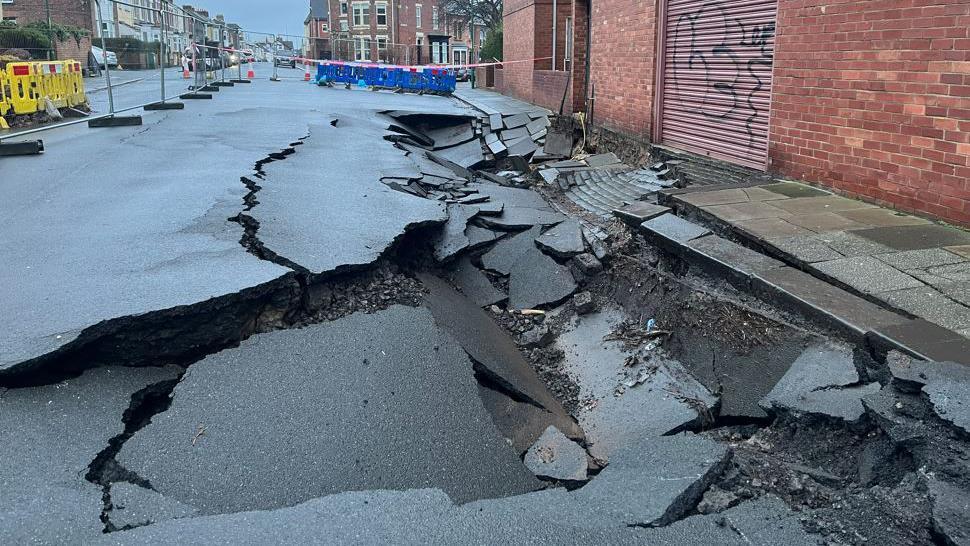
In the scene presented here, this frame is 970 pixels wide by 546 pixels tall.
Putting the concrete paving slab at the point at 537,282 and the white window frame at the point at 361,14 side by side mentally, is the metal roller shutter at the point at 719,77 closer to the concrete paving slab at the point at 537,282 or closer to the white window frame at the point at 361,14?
the concrete paving slab at the point at 537,282

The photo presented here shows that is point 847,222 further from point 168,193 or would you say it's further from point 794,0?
point 168,193

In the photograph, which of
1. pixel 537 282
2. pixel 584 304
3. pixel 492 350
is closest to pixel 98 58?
pixel 537 282

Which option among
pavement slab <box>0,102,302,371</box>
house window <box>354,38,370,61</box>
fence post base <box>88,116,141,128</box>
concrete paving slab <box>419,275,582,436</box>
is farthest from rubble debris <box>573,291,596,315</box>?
house window <box>354,38,370,61</box>

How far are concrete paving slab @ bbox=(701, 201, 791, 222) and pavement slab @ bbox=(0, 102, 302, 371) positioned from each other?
3.40 m

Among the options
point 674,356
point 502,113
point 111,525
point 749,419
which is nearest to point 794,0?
point 674,356

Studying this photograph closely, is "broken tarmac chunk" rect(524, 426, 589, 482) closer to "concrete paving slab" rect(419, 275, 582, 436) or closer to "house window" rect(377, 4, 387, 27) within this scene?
"concrete paving slab" rect(419, 275, 582, 436)

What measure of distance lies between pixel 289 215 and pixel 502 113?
10.5m

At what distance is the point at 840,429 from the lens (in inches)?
125

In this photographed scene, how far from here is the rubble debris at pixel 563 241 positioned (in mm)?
6613

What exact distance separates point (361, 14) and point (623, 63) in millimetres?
61109

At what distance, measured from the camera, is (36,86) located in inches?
558

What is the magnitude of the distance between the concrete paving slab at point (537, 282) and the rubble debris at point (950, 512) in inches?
150

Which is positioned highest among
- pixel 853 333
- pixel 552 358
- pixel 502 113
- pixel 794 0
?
pixel 794 0

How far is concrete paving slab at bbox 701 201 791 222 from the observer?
18.3 feet
